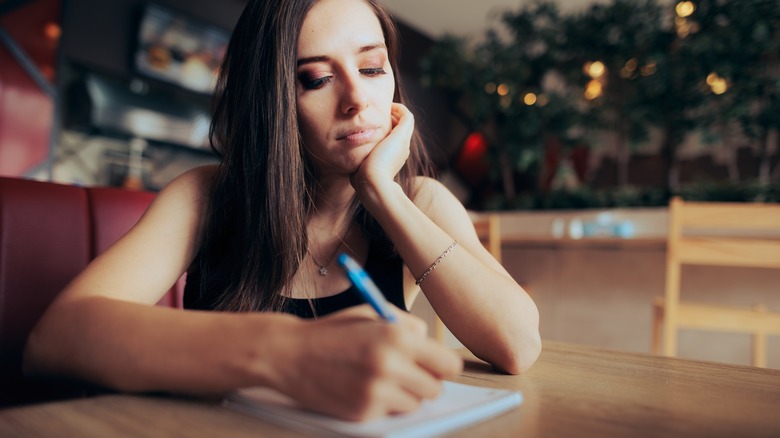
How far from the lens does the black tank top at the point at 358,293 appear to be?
1052 millimetres

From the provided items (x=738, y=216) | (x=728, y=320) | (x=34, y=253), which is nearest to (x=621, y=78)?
(x=738, y=216)

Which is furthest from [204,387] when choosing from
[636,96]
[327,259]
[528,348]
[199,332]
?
[636,96]

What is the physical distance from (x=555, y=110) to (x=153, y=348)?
15.3 feet

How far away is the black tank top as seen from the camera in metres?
1.05

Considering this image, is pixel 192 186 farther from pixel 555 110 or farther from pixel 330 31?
pixel 555 110

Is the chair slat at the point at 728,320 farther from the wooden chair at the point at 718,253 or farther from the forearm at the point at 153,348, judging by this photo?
the forearm at the point at 153,348

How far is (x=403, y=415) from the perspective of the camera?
486mm

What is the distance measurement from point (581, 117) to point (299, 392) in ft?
15.5

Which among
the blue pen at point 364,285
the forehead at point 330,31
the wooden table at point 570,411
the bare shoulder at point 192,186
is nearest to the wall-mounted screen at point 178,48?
the bare shoulder at point 192,186

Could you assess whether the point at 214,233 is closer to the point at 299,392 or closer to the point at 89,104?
the point at 299,392

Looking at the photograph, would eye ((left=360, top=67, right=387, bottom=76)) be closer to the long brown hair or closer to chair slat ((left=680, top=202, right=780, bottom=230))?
the long brown hair

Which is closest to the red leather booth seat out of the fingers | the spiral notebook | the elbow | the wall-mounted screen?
the elbow

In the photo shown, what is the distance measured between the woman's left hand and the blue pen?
1.63ft

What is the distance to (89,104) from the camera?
3824mm
